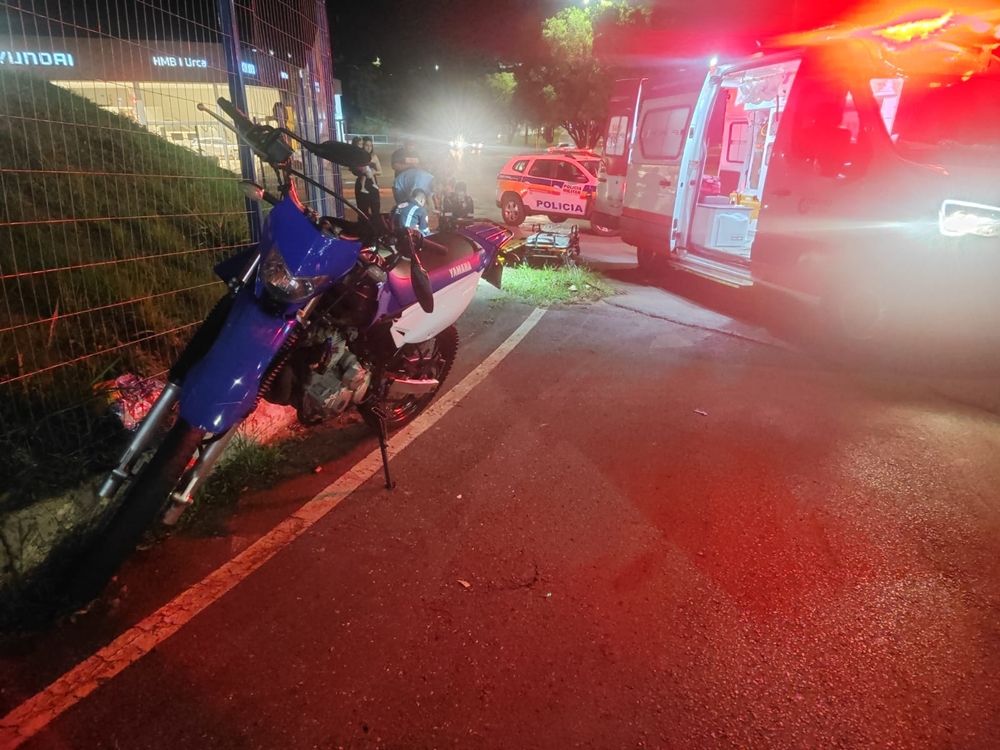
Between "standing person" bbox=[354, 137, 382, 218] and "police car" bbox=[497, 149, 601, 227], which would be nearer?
"standing person" bbox=[354, 137, 382, 218]

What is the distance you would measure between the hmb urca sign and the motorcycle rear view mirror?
7.24 ft

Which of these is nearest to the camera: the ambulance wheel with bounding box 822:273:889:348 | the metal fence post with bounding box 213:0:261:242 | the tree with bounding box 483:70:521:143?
the metal fence post with bounding box 213:0:261:242

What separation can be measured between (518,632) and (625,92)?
1138 cm

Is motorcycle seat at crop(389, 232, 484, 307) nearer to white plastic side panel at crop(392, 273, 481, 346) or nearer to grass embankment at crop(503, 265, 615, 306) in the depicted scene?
white plastic side panel at crop(392, 273, 481, 346)

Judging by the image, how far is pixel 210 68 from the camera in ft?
15.4

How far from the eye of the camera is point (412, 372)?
420 cm

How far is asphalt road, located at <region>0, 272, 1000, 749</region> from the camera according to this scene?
2186 mm

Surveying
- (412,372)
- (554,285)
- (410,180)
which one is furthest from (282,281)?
(410,180)

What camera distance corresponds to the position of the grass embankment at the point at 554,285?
317 inches

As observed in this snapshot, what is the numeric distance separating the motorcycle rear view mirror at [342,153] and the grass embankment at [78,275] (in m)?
1.35

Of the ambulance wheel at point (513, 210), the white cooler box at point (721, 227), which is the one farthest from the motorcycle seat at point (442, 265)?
the ambulance wheel at point (513, 210)

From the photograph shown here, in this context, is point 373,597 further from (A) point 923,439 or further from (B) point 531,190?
(B) point 531,190

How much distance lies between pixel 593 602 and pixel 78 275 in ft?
12.7

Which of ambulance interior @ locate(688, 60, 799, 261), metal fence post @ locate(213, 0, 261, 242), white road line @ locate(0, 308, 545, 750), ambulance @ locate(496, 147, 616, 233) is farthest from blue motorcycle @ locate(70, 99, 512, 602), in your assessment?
ambulance @ locate(496, 147, 616, 233)
